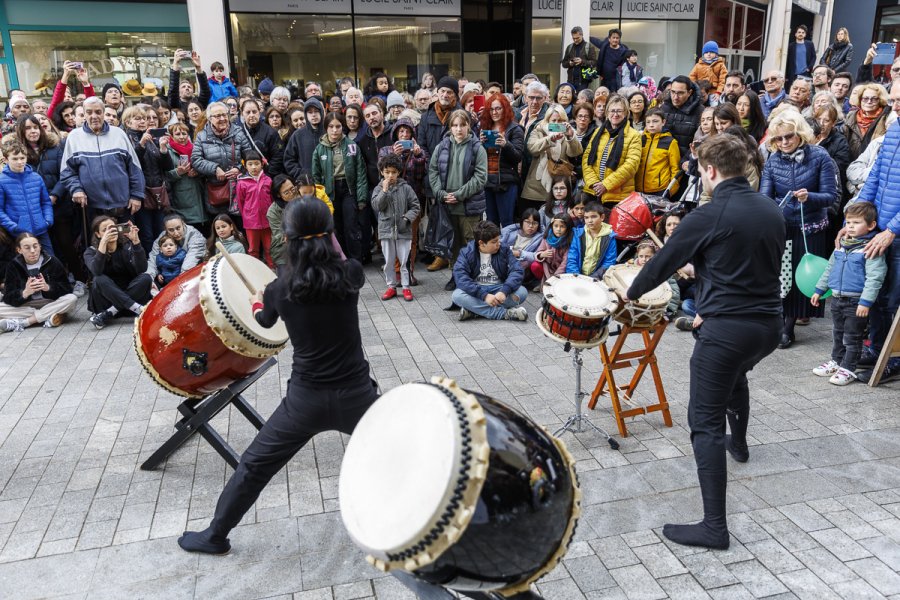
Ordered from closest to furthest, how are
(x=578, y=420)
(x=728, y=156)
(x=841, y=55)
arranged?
(x=728, y=156)
(x=578, y=420)
(x=841, y=55)

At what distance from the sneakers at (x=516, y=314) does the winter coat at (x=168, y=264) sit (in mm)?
3393

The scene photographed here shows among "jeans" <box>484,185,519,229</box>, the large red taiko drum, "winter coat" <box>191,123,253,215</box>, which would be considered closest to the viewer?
the large red taiko drum

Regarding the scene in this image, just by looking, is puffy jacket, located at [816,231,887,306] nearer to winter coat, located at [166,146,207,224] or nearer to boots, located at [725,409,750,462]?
boots, located at [725,409,750,462]

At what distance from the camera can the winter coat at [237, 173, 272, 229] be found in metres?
7.52

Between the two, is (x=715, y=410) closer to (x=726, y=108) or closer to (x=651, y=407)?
(x=651, y=407)

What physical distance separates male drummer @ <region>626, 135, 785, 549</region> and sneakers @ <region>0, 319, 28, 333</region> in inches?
240

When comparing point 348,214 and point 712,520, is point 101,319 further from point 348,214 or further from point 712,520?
point 712,520

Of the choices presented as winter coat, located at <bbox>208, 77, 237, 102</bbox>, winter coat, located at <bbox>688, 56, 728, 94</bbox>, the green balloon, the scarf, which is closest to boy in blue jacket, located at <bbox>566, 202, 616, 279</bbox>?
the scarf

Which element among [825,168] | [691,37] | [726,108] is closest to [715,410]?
[825,168]

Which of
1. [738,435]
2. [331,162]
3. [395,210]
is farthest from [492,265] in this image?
[738,435]

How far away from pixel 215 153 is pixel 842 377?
656 centimetres

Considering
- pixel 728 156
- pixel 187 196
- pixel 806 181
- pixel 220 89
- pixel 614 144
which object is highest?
pixel 220 89

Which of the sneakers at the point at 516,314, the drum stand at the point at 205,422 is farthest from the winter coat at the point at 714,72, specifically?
the drum stand at the point at 205,422

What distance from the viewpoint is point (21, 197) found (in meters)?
6.87
